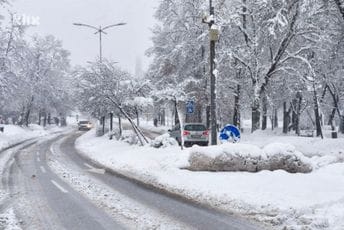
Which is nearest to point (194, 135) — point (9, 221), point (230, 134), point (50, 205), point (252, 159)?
point (230, 134)

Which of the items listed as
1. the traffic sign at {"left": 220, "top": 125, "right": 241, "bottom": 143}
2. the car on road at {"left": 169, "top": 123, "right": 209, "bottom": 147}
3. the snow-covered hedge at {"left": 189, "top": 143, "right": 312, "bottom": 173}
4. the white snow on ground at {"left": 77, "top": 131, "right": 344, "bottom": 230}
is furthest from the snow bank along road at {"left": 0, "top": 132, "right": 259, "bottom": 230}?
the car on road at {"left": 169, "top": 123, "right": 209, "bottom": 147}

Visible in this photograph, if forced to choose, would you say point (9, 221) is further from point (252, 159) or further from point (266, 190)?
point (252, 159)

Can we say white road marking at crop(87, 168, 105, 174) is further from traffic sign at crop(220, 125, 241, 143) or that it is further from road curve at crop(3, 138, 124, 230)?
traffic sign at crop(220, 125, 241, 143)

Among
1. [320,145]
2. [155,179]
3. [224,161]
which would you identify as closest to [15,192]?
[155,179]

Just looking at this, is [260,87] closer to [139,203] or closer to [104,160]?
[104,160]

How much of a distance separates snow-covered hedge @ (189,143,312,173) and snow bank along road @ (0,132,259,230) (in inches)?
93.0

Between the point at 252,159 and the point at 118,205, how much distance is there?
5025mm

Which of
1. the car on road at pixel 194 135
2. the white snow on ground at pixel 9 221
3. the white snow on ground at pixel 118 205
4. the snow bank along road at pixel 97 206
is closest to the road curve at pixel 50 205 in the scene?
the snow bank along road at pixel 97 206

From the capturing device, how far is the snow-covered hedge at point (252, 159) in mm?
13547

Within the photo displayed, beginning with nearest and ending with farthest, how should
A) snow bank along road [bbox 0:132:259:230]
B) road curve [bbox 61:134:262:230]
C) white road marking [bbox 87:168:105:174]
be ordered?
road curve [bbox 61:134:262:230], snow bank along road [bbox 0:132:259:230], white road marking [bbox 87:168:105:174]

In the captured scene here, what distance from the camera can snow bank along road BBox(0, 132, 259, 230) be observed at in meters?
8.28

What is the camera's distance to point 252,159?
13.6 metres

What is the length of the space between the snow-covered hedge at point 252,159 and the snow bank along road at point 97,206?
7.75 ft

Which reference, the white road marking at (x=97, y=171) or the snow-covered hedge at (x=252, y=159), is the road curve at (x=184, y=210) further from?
the white road marking at (x=97, y=171)
